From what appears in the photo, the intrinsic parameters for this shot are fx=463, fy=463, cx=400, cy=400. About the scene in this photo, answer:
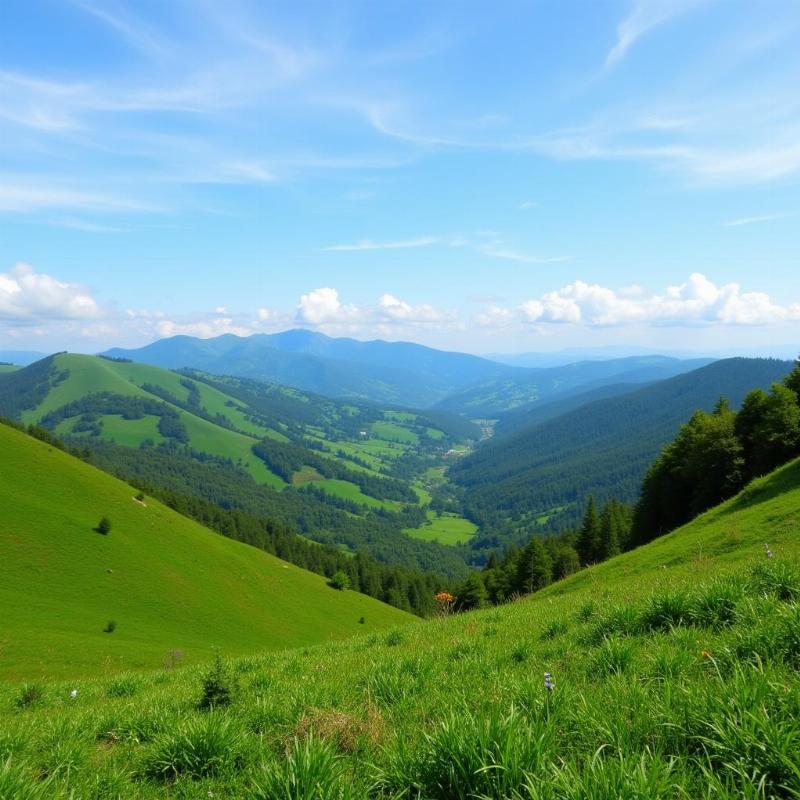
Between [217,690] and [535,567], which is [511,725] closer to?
[217,690]

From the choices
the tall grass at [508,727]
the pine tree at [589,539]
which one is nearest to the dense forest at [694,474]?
the pine tree at [589,539]

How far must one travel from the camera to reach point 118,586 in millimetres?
61219

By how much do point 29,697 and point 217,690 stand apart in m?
8.67

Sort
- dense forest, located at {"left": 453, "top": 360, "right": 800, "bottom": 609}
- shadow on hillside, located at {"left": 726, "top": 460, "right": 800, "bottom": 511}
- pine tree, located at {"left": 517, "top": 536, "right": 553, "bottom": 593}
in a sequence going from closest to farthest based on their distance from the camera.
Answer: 1. shadow on hillside, located at {"left": 726, "top": 460, "right": 800, "bottom": 511}
2. dense forest, located at {"left": 453, "top": 360, "right": 800, "bottom": 609}
3. pine tree, located at {"left": 517, "top": 536, "right": 553, "bottom": 593}

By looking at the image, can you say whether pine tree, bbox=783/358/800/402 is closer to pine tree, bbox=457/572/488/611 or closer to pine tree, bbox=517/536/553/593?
pine tree, bbox=517/536/553/593

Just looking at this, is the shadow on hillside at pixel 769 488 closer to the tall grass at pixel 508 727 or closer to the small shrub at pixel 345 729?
the tall grass at pixel 508 727

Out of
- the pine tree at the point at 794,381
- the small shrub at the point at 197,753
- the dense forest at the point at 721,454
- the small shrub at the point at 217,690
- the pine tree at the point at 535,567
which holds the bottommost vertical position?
the pine tree at the point at 535,567

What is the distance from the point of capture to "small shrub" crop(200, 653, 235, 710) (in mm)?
7898

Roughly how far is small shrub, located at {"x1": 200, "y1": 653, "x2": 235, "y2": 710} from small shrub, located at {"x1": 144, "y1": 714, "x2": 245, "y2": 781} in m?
2.75

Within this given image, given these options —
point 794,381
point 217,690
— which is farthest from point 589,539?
point 217,690

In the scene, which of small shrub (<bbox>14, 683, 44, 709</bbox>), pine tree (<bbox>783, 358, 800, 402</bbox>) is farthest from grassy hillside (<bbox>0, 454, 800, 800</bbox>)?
pine tree (<bbox>783, 358, 800, 402</bbox>)

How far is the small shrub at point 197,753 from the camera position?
16.4ft

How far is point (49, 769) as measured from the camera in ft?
17.7

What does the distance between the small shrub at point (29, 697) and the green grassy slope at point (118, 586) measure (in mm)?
30338
